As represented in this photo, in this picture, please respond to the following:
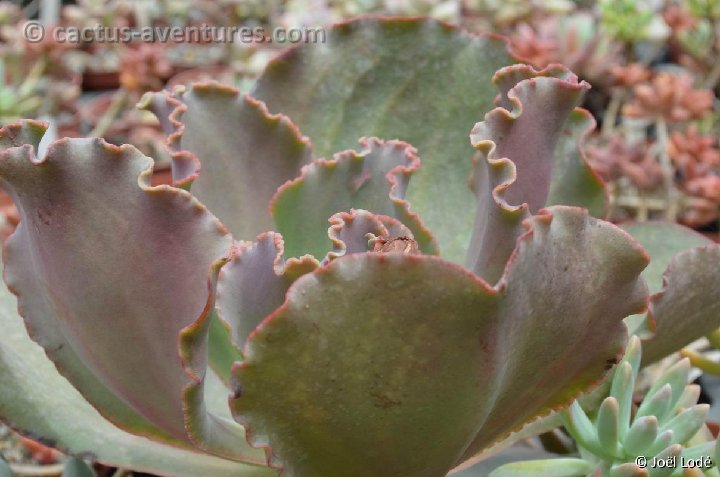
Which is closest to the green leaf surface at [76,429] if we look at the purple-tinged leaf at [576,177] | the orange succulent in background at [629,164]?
the purple-tinged leaf at [576,177]

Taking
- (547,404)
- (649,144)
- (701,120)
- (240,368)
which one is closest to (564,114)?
(547,404)

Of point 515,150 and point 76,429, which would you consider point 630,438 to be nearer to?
point 515,150

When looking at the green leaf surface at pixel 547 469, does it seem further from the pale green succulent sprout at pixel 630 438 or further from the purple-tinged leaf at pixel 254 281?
the purple-tinged leaf at pixel 254 281

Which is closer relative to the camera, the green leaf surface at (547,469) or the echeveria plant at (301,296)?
the echeveria plant at (301,296)

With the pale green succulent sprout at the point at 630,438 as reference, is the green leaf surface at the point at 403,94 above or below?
above

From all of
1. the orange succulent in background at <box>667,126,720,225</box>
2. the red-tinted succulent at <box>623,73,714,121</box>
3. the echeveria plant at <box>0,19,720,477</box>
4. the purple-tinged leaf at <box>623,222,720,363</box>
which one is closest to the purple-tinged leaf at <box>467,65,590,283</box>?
the echeveria plant at <box>0,19,720,477</box>

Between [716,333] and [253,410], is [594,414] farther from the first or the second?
[253,410]

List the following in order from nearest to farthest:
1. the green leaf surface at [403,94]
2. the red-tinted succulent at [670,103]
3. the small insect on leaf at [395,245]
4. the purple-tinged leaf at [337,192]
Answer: the small insect on leaf at [395,245] → the purple-tinged leaf at [337,192] → the green leaf surface at [403,94] → the red-tinted succulent at [670,103]

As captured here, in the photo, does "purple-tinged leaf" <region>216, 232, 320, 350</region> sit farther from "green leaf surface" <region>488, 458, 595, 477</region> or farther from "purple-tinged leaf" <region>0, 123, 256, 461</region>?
"green leaf surface" <region>488, 458, 595, 477</region>
